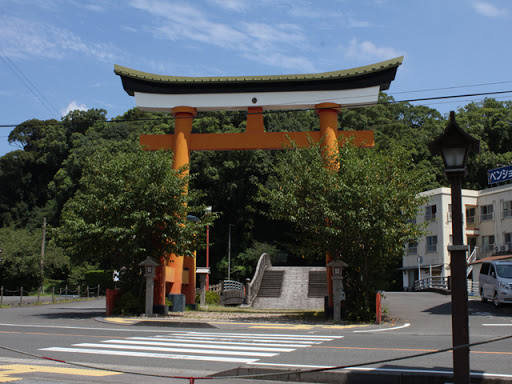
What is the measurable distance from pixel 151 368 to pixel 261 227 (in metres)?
51.8

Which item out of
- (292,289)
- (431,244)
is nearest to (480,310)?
(292,289)

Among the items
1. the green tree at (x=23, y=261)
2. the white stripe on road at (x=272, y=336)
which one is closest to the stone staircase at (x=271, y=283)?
the green tree at (x=23, y=261)

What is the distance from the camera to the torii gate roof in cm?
2492

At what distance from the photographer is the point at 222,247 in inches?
2323

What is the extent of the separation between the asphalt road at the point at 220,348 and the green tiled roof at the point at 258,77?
11.3 metres

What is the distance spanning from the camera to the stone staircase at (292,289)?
118ft

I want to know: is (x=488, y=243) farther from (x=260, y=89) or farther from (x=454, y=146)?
(x=454, y=146)

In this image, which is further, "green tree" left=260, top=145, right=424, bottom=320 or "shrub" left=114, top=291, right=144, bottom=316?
"shrub" left=114, top=291, right=144, bottom=316

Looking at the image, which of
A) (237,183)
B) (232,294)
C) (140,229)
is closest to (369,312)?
(140,229)

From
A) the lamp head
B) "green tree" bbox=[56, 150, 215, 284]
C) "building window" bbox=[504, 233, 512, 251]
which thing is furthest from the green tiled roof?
"building window" bbox=[504, 233, 512, 251]

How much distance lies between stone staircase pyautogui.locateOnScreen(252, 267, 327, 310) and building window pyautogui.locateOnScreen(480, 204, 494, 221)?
58.0 feet

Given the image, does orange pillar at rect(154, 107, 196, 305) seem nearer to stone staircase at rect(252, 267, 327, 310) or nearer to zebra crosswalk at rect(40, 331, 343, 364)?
zebra crosswalk at rect(40, 331, 343, 364)

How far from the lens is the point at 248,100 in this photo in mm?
25750

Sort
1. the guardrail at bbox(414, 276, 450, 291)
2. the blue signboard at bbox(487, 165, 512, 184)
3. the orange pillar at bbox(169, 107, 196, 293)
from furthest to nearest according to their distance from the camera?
the blue signboard at bbox(487, 165, 512, 184), the guardrail at bbox(414, 276, 450, 291), the orange pillar at bbox(169, 107, 196, 293)
